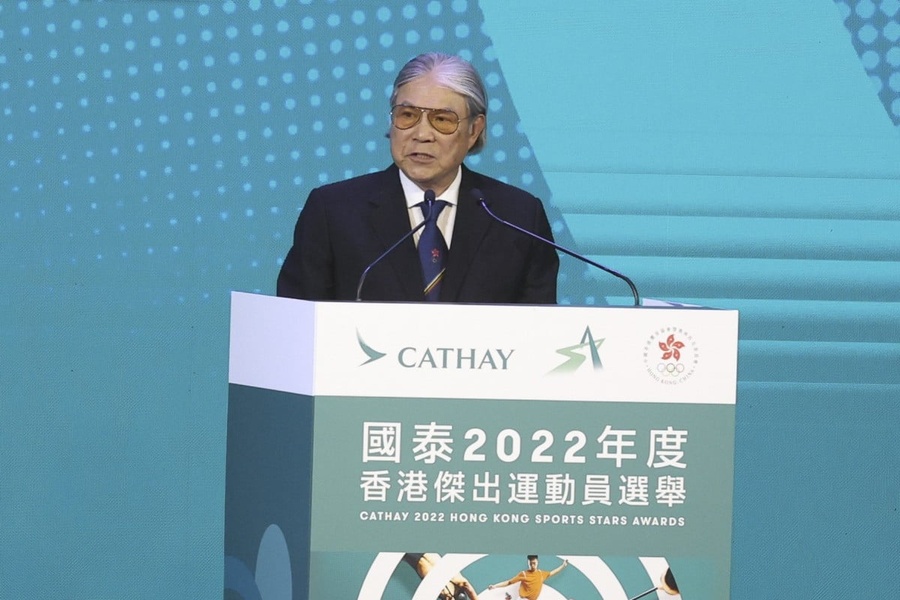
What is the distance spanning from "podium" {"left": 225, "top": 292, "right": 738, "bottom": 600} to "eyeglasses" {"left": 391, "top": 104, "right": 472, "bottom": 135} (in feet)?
2.34

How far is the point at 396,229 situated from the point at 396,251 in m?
0.06

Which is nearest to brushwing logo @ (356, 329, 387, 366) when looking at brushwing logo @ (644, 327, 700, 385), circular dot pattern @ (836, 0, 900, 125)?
brushwing logo @ (644, 327, 700, 385)

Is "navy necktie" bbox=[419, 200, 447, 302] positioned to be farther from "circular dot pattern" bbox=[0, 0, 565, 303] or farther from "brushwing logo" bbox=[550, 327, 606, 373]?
"circular dot pattern" bbox=[0, 0, 565, 303]

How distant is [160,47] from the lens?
3.64m

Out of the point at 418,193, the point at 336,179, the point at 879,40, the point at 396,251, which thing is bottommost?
the point at 396,251

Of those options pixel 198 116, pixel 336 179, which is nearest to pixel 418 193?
pixel 336 179

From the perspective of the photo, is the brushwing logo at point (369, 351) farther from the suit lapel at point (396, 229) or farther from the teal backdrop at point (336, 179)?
the teal backdrop at point (336, 179)

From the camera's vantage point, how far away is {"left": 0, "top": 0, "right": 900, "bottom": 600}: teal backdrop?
3645mm

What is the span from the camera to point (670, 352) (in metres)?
2.06

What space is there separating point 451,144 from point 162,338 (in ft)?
4.40

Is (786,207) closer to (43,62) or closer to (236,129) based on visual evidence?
(236,129)

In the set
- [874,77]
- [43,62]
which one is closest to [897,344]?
[874,77]

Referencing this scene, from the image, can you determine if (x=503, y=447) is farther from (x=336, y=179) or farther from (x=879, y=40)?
(x=879, y=40)

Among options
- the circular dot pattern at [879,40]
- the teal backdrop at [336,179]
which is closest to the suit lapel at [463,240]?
the teal backdrop at [336,179]
